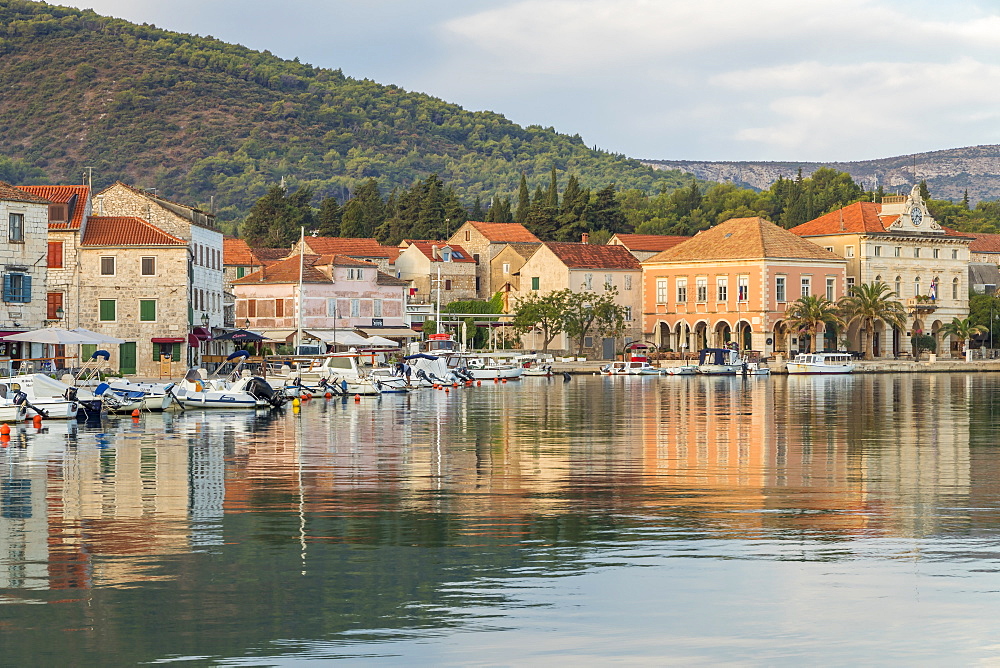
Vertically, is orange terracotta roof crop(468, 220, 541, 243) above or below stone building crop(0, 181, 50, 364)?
above

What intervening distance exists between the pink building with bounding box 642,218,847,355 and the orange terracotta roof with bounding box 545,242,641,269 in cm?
261

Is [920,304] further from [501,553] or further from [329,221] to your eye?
[501,553]

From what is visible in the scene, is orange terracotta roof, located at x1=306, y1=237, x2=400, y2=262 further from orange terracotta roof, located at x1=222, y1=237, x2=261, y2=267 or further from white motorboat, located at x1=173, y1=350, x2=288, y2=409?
white motorboat, located at x1=173, y1=350, x2=288, y2=409

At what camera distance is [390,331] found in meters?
122

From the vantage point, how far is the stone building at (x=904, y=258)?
141875 millimetres

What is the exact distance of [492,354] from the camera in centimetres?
12081

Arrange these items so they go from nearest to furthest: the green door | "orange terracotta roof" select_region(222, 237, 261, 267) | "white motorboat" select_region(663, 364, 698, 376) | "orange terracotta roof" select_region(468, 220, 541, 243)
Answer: the green door
"white motorboat" select_region(663, 364, 698, 376)
"orange terracotta roof" select_region(222, 237, 261, 267)
"orange terracotta roof" select_region(468, 220, 541, 243)

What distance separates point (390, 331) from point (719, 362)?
29.4 m

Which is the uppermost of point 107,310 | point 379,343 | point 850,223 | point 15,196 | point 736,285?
point 850,223

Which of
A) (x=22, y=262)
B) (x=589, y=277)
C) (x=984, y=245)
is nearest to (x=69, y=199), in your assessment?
(x=22, y=262)

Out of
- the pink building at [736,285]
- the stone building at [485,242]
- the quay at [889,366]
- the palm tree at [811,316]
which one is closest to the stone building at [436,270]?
the stone building at [485,242]

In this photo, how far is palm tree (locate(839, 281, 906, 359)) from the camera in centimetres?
13388

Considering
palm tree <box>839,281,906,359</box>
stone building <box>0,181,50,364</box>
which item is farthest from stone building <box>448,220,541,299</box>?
stone building <box>0,181,50,364</box>

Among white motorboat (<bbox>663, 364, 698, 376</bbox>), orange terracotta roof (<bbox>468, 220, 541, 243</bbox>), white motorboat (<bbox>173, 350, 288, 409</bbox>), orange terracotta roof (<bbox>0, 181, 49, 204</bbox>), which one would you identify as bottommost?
white motorboat (<bbox>663, 364, 698, 376</bbox>)
